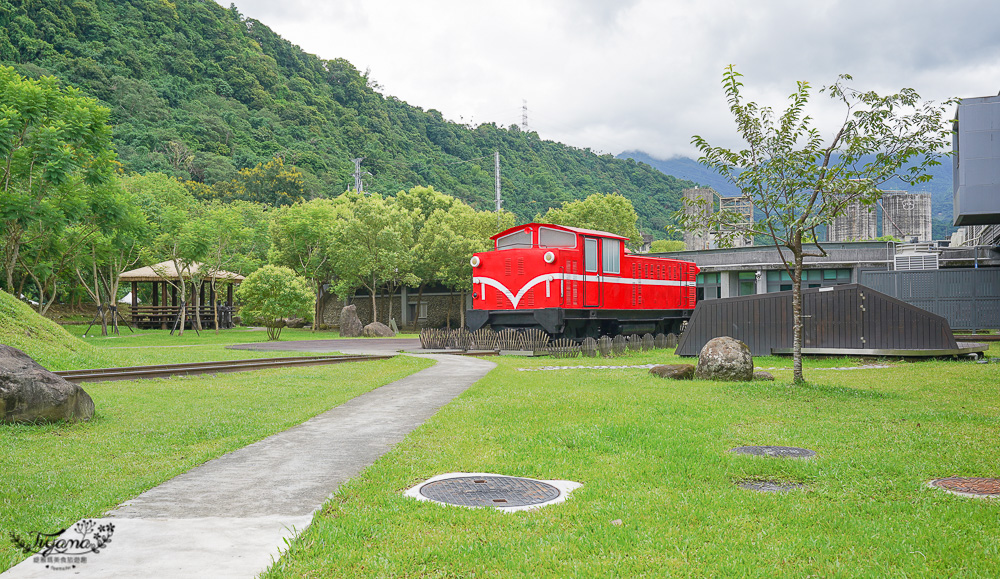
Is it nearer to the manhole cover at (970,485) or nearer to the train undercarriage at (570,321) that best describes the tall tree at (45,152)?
the train undercarriage at (570,321)

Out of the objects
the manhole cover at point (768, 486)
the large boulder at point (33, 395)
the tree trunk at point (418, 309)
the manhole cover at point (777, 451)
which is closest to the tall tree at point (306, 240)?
the tree trunk at point (418, 309)

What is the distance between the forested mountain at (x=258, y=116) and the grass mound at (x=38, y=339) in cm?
5202

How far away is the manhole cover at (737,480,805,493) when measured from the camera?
5797mm

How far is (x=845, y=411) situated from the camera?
10117mm

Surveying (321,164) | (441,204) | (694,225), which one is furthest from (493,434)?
(321,164)

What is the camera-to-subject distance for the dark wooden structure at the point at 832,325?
18.8 m

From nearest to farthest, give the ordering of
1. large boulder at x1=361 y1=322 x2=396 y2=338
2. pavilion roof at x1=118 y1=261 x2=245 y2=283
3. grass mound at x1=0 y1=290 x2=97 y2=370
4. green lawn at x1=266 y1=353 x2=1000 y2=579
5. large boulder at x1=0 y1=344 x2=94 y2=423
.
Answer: green lawn at x1=266 y1=353 x2=1000 y2=579 → large boulder at x1=0 y1=344 x2=94 y2=423 → grass mound at x1=0 y1=290 x2=97 y2=370 → large boulder at x1=361 y1=322 x2=396 y2=338 → pavilion roof at x1=118 y1=261 x2=245 y2=283

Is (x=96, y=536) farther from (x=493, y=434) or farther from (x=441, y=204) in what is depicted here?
(x=441, y=204)

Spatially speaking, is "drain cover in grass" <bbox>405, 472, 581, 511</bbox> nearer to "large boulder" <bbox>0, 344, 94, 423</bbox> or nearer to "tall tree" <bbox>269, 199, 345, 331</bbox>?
"large boulder" <bbox>0, 344, 94, 423</bbox>

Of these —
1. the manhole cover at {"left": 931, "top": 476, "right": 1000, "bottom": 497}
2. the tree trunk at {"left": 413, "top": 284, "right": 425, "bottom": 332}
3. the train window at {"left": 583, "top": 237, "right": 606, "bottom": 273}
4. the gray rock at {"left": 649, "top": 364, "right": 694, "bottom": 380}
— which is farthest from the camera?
the tree trunk at {"left": 413, "top": 284, "right": 425, "bottom": 332}

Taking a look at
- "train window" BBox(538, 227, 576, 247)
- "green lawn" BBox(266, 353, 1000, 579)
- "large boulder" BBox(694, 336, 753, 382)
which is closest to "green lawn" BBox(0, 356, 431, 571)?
"green lawn" BBox(266, 353, 1000, 579)

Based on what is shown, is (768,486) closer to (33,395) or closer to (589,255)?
(33,395)

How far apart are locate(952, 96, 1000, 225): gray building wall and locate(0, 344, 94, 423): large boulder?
2659cm

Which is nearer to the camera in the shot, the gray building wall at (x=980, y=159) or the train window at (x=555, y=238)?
the gray building wall at (x=980, y=159)
